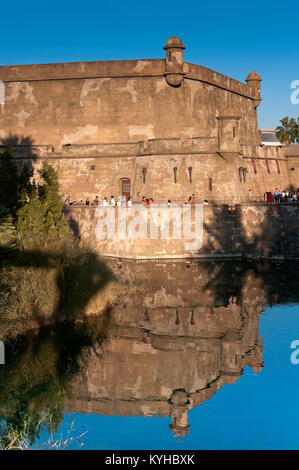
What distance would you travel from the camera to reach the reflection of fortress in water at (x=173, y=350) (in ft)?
42.5

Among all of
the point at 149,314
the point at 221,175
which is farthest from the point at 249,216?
the point at 149,314

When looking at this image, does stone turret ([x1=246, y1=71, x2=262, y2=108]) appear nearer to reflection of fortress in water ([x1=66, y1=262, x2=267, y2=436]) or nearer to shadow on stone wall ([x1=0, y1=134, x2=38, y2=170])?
shadow on stone wall ([x1=0, y1=134, x2=38, y2=170])

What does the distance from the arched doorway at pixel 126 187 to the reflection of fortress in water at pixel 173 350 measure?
498 inches

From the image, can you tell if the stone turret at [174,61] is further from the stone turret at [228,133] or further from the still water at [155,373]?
the still water at [155,373]

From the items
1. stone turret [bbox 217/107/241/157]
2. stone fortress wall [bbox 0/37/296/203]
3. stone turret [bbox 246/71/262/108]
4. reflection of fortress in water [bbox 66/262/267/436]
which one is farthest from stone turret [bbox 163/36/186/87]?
reflection of fortress in water [bbox 66/262/267/436]

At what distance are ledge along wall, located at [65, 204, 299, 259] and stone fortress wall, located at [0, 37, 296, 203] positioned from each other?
9.60 ft

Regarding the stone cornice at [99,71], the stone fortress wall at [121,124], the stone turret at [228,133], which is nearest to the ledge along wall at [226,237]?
the stone fortress wall at [121,124]

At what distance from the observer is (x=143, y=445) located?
422 inches

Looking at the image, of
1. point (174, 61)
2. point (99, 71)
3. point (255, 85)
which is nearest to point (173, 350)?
point (174, 61)

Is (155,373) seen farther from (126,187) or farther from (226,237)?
(126,187)

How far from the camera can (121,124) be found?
38.8 meters

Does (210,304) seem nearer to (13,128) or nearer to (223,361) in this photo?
(223,361)
